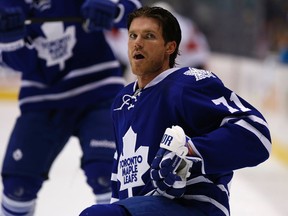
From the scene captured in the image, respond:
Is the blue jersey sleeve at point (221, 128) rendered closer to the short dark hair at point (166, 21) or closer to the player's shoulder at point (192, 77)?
the player's shoulder at point (192, 77)

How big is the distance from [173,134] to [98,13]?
1.19 meters

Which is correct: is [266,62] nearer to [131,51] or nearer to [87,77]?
[87,77]

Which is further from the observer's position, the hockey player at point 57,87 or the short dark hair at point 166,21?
the hockey player at point 57,87

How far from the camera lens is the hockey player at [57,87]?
10.7 ft

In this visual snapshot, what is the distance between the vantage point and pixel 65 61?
11.2 feet

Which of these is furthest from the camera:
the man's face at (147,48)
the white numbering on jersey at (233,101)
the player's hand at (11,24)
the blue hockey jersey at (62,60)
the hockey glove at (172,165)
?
the blue hockey jersey at (62,60)

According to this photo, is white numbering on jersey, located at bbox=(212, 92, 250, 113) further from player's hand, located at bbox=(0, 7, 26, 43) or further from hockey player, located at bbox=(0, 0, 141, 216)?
player's hand, located at bbox=(0, 7, 26, 43)

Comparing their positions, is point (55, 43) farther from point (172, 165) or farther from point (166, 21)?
point (172, 165)

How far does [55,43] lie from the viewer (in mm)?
3371

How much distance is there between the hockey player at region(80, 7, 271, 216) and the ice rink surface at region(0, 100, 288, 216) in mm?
1521

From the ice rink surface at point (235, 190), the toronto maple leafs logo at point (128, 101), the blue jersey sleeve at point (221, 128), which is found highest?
the blue jersey sleeve at point (221, 128)

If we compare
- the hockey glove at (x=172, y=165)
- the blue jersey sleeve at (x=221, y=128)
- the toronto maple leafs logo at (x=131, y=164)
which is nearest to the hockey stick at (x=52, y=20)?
the toronto maple leafs logo at (x=131, y=164)

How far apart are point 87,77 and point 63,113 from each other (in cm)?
17

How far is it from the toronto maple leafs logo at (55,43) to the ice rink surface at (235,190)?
2.61ft
